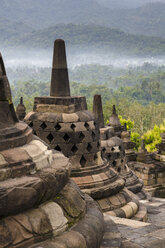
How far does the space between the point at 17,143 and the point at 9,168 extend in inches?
13.7

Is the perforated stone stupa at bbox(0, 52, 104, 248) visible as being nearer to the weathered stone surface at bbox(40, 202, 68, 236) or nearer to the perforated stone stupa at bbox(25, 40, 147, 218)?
the weathered stone surface at bbox(40, 202, 68, 236)

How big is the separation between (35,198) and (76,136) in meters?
3.95

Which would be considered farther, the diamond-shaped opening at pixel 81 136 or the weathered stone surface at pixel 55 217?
the diamond-shaped opening at pixel 81 136

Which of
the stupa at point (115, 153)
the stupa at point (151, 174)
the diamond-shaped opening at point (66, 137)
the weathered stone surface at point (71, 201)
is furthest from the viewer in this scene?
the stupa at point (151, 174)

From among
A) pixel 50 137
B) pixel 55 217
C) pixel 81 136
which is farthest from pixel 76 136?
pixel 55 217

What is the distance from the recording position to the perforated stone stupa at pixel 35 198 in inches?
98.9

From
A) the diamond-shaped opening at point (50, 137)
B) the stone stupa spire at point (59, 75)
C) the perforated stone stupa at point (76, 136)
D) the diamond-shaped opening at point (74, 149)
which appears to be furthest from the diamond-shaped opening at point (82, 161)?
the stone stupa spire at point (59, 75)

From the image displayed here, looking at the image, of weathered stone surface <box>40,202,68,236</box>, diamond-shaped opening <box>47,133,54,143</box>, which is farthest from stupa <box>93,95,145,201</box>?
weathered stone surface <box>40,202,68,236</box>

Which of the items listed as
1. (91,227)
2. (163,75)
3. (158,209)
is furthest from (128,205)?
(163,75)

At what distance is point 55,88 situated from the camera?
22.4ft

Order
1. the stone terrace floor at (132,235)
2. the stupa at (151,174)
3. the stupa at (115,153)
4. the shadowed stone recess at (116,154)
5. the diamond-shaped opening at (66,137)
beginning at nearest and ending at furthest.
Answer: the stone terrace floor at (132,235), the diamond-shaped opening at (66,137), the stupa at (115,153), the shadowed stone recess at (116,154), the stupa at (151,174)

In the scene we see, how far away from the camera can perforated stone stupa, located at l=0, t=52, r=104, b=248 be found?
2512 mm

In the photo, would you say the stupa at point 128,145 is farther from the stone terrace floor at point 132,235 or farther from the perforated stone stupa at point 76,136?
the stone terrace floor at point 132,235

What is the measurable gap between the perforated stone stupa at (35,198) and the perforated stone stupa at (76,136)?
321cm
